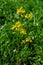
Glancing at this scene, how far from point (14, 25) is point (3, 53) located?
2.27ft

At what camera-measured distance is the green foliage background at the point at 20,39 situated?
4.77m

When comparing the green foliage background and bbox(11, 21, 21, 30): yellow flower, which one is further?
bbox(11, 21, 21, 30): yellow flower

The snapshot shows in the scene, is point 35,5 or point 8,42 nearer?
point 8,42

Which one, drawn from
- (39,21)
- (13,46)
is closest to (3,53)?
(13,46)

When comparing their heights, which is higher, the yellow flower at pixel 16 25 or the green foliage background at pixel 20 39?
the yellow flower at pixel 16 25

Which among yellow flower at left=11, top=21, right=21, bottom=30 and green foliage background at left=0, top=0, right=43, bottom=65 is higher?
yellow flower at left=11, top=21, right=21, bottom=30

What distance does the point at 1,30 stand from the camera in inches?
212

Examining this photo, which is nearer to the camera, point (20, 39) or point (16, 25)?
point (20, 39)

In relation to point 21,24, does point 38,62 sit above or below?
below

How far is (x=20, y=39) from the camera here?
16.6 ft

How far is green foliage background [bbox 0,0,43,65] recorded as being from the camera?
188 inches

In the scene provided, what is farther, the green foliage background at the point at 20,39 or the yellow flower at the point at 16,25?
the yellow flower at the point at 16,25

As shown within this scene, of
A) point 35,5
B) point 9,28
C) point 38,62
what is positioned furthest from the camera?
point 35,5

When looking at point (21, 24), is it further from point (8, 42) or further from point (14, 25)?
point (8, 42)
